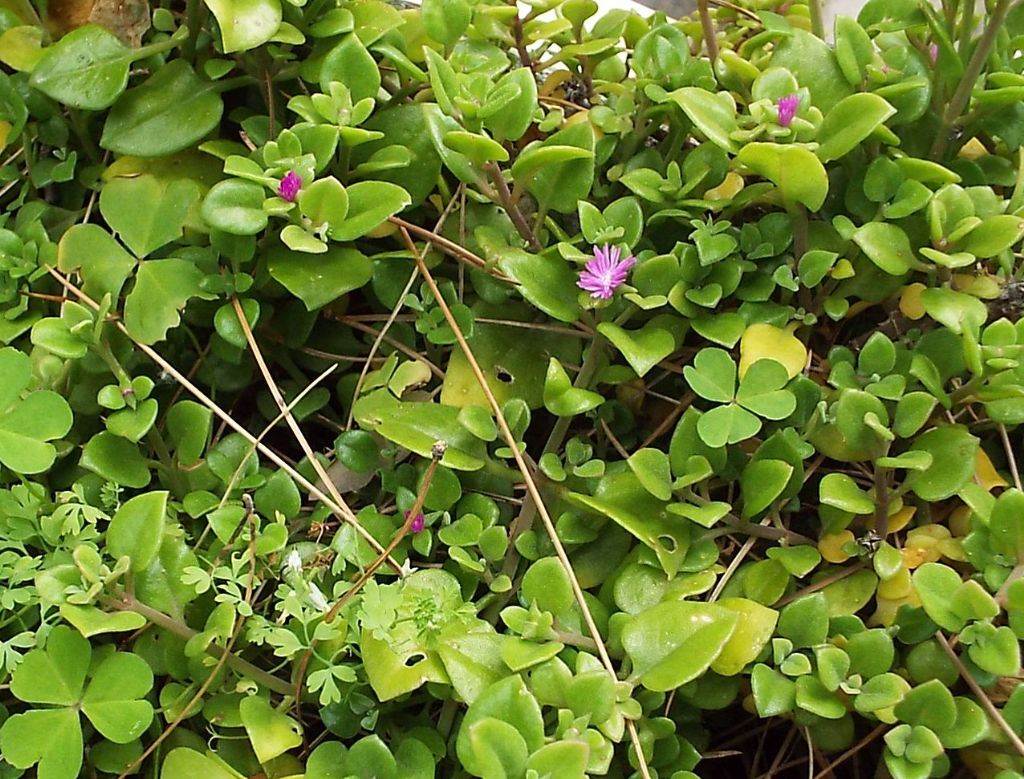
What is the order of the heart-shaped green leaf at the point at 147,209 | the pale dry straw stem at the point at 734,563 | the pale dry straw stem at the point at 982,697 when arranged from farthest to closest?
the heart-shaped green leaf at the point at 147,209
the pale dry straw stem at the point at 734,563
the pale dry straw stem at the point at 982,697

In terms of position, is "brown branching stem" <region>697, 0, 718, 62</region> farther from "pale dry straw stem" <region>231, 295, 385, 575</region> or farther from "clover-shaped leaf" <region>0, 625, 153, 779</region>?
"clover-shaped leaf" <region>0, 625, 153, 779</region>

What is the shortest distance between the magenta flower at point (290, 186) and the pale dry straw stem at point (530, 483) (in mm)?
125

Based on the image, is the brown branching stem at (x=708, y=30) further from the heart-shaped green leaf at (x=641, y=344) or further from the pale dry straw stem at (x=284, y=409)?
the pale dry straw stem at (x=284, y=409)

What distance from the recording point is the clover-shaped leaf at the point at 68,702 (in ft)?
2.23

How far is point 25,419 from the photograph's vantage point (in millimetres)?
784

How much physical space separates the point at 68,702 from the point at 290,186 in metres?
0.45

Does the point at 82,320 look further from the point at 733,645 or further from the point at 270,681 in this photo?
the point at 733,645

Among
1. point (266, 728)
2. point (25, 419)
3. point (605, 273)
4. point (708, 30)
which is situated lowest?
point (266, 728)

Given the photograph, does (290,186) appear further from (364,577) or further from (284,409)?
(364,577)

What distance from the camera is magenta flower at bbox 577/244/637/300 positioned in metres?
0.78

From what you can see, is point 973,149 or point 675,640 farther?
point 973,149

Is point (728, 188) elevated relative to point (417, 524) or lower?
elevated

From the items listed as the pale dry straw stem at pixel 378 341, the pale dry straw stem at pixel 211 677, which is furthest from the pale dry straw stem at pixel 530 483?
the pale dry straw stem at pixel 211 677

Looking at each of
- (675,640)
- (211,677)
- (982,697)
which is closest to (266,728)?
(211,677)
